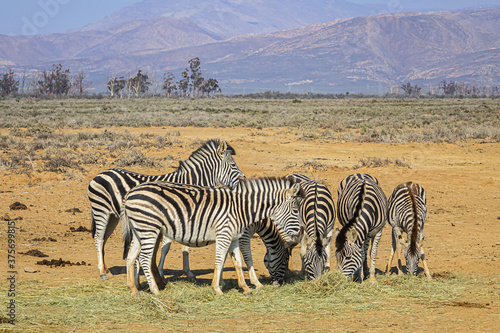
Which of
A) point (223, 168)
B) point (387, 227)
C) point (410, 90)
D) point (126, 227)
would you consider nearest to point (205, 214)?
point (126, 227)

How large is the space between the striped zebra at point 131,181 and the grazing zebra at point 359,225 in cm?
225

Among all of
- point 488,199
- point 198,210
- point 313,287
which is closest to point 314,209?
point 313,287

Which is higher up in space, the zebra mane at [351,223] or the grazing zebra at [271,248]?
the zebra mane at [351,223]

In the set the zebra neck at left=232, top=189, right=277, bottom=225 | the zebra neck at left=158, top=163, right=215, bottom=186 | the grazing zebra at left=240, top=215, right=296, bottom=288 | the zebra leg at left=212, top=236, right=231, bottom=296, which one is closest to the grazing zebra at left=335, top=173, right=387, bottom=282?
the grazing zebra at left=240, top=215, right=296, bottom=288

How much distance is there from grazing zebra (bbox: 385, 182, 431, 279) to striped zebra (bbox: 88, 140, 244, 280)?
3104 mm

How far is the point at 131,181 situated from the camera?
9.66 m

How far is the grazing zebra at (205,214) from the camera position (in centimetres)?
799

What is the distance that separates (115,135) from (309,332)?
2394 centimetres

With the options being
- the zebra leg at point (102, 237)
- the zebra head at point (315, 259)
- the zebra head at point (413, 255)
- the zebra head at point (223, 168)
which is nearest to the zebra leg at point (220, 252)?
the zebra head at point (315, 259)

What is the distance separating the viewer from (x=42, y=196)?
16.4 m

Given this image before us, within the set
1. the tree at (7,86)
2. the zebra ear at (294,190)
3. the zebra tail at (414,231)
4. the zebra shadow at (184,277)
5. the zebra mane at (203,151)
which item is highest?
the tree at (7,86)

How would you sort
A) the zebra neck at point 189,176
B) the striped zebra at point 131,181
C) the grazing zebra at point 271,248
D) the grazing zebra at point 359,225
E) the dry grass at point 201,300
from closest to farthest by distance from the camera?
the dry grass at point 201,300 < the grazing zebra at point 359,225 < the grazing zebra at point 271,248 < the striped zebra at point 131,181 < the zebra neck at point 189,176

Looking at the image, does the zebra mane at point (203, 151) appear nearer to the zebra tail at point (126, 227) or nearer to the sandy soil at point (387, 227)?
the sandy soil at point (387, 227)

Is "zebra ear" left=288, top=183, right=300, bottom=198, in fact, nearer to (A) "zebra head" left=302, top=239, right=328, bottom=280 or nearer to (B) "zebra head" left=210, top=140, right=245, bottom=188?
(A) "zebra head" left=302, top=239, right=328, bottom=280
